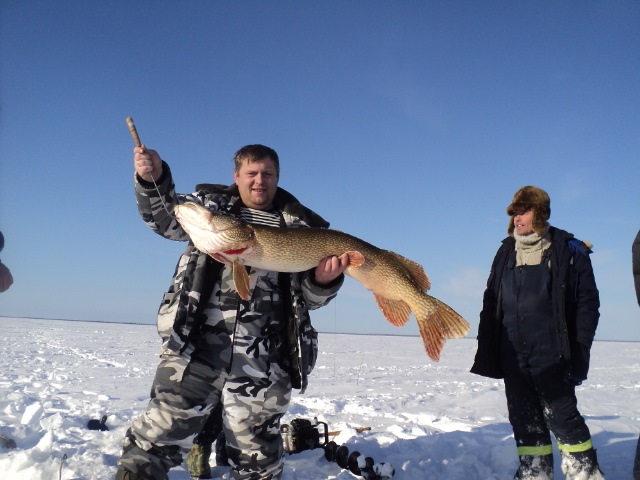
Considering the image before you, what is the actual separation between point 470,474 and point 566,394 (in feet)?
3.66

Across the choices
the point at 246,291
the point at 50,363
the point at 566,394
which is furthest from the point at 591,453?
the point at 50,363

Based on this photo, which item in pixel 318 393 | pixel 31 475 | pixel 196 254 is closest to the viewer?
pixel 196 254

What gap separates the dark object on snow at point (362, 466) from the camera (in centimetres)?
329

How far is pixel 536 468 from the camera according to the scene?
10.5 feet

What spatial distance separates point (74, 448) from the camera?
12.1ft

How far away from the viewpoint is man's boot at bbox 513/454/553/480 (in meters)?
3.20

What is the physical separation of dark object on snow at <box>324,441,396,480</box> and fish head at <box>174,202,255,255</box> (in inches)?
80.9

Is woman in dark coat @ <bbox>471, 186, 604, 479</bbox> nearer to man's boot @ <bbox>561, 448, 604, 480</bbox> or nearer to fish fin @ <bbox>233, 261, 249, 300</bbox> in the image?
man's boot @ <bbox>561, 448, 604, 480</bbox>

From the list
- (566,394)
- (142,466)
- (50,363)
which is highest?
(566,394)

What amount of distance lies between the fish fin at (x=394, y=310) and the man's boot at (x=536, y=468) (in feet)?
5.03

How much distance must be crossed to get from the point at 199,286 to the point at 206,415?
79 cm

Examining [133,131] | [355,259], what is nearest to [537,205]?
[355,259]

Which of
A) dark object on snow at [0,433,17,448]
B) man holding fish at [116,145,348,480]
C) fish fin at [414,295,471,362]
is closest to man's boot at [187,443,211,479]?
man holding fish at [116,145,348,480]

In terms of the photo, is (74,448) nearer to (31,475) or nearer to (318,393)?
(31,475)
